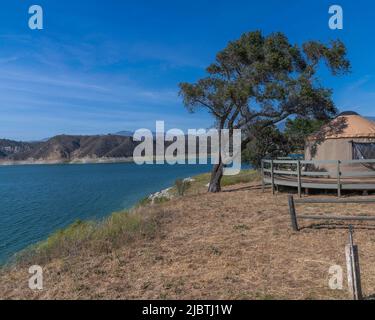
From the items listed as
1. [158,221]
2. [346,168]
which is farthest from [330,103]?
[158,221]

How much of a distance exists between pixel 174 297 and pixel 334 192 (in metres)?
12.1

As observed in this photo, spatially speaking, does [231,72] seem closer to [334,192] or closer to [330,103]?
[330,103]

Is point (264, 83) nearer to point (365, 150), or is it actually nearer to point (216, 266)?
point (365, 150)

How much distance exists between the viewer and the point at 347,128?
60.8 feet

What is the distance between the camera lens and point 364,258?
8.05 metres

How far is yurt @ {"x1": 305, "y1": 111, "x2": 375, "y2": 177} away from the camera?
18.1m

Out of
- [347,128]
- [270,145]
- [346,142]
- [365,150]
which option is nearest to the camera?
[365,150]

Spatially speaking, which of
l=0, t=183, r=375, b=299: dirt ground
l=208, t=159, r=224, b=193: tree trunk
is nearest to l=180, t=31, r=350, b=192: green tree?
l=208, t=159, r=224, b=193: tree trunk

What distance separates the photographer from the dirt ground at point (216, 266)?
6.75 meters

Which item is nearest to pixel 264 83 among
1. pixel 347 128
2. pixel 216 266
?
pixel 347 128

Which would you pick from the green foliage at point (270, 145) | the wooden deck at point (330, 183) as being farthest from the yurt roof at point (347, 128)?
the green foliage at point (270, 145)

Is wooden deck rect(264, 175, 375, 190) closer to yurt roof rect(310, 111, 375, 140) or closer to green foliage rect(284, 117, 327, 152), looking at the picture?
yurt roof rect(310, 111, 375, 140)

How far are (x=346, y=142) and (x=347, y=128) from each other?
755 millimetres

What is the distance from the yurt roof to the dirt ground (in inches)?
279
